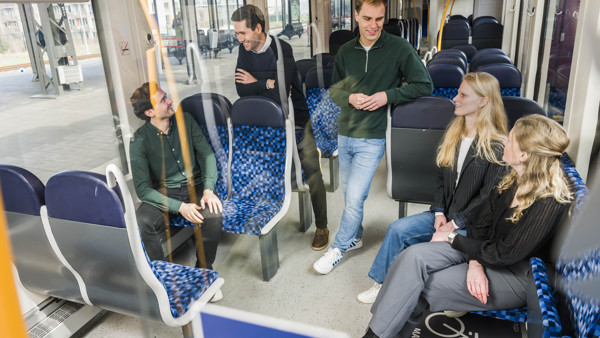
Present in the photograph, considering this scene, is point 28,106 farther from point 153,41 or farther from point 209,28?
point 209,28

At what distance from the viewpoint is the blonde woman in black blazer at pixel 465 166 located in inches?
49.9

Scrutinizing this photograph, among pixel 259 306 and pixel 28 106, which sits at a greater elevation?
pixel 28 106

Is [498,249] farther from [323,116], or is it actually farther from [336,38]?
[336,38]

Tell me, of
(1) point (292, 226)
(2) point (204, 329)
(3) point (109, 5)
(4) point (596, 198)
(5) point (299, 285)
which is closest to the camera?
(4) point (596, 198)

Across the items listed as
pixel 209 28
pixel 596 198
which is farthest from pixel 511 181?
pixel 209 28

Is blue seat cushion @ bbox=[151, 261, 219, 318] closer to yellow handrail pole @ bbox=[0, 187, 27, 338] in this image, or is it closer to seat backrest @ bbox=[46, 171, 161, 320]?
seat backrest @ bbox=[46, 171, 161, 320]

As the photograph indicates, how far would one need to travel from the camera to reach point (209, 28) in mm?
1526

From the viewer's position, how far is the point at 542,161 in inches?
38.2

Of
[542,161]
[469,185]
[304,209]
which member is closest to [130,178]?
[304,209]

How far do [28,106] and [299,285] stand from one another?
3.35 feet

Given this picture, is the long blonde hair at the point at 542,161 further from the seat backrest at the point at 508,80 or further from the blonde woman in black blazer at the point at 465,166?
the seat backrest at the point at 508,80

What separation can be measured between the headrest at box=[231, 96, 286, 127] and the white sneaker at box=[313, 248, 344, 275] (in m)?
0.52

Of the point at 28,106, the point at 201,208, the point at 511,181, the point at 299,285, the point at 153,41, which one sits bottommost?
the point at 299,285

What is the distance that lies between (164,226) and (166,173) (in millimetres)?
217
